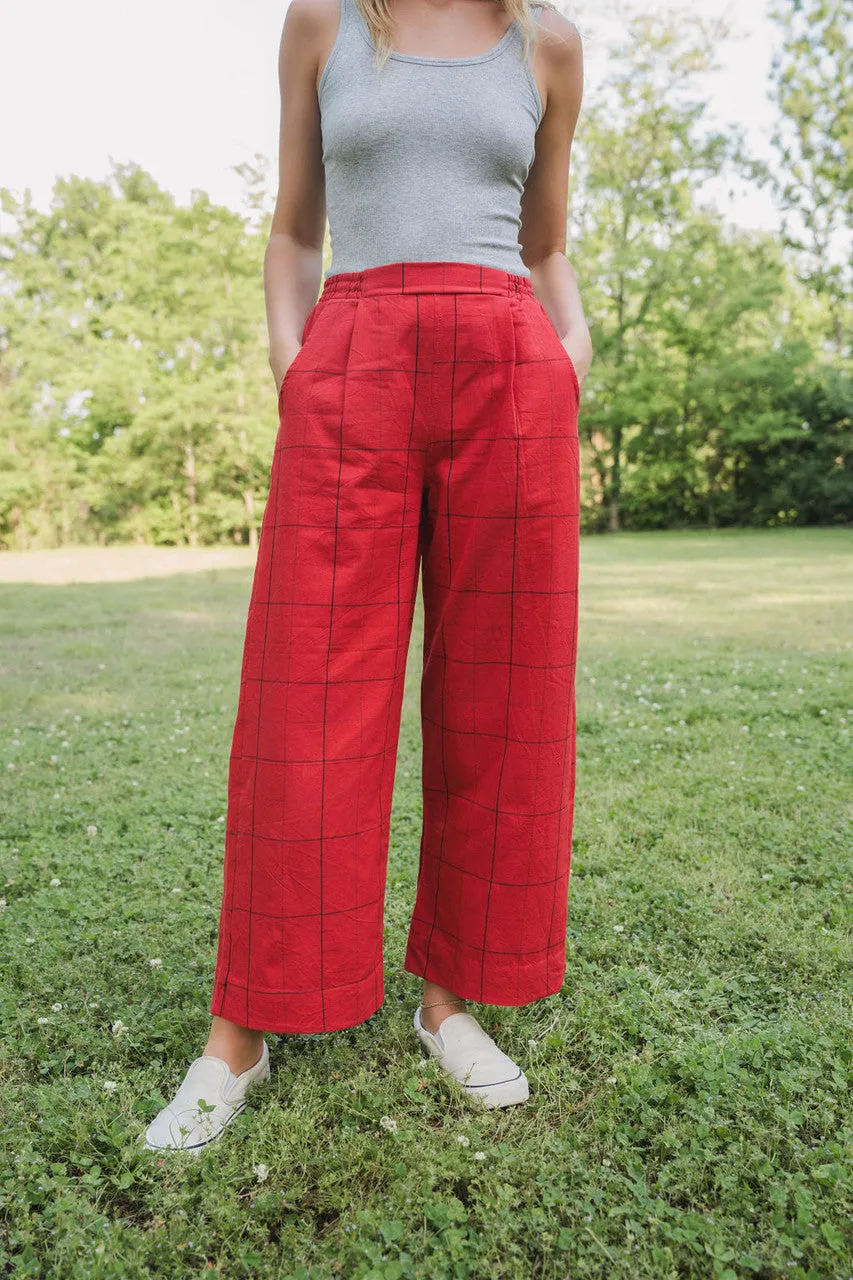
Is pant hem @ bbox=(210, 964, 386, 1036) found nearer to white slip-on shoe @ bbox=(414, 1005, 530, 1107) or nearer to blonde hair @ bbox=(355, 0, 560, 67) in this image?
white slip-on shoe @ bbox=(414, 1005, 530, 1107)

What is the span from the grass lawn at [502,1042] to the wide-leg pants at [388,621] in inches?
9.6

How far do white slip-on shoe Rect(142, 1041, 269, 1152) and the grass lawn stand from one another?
3 cm

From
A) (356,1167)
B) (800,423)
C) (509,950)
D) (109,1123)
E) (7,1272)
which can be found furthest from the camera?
(800,423)

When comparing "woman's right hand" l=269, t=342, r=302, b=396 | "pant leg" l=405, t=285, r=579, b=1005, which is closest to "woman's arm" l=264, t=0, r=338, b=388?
"woman's right hand" l=269, t=342, r=302, b=396

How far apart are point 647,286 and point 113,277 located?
1230cm

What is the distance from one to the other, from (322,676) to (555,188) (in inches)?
42.5

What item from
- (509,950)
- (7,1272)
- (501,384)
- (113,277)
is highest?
(113,277)

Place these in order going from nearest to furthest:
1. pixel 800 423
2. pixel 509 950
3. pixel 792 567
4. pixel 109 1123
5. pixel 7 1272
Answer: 1. pixel 7 1272
2. pixel 109 1123
3. pixel 509 950
4. pixel 792 567
5. pixel 800 423

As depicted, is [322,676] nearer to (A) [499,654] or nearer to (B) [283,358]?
(A) [499,654]

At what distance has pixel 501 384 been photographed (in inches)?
62.4

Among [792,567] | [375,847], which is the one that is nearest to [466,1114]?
[375,847]

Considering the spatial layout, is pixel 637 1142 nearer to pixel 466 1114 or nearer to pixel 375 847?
pixel 466 1114

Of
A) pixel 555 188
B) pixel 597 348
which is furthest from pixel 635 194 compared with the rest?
pixel 555 188

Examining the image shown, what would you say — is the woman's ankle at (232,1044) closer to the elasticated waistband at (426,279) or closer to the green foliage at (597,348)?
the elasticated waistband at (426,279)
